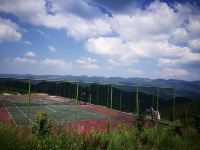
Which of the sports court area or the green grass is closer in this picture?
the green grass

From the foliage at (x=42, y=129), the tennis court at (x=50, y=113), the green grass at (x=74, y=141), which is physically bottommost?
the tennis court at (x=50, y=113)

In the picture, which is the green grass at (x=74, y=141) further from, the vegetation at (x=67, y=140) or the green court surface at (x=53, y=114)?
the green court surface at (x=53, y=114)

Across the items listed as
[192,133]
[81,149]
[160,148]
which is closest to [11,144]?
[81,149]

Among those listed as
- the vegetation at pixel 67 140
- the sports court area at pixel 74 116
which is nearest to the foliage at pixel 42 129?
the vegetation at pixel 67 140

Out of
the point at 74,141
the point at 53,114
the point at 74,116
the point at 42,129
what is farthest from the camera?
the point at 53,114

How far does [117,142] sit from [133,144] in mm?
796

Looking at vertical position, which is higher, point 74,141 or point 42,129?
point 42,129

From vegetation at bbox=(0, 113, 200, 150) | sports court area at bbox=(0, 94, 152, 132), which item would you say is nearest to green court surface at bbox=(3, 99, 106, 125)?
sports court area at bbox=(0, 94, 152, 132)

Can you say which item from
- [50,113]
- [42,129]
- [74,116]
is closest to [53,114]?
[50,113]

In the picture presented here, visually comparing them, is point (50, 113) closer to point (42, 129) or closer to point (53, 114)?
point (53, 114)

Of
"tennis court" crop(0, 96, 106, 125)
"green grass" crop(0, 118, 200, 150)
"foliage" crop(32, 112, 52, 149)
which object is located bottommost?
"tennis court" crop(0, 96, 106, 125)

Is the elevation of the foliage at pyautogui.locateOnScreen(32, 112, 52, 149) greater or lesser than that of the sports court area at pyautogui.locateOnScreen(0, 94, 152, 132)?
greater

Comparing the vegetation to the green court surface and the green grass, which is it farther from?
the green court surface

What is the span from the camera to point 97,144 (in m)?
8.82
